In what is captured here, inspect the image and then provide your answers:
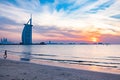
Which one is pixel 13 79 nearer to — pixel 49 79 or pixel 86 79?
pixel 49 79

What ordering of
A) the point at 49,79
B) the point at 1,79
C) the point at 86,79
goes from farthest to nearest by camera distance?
the point at 86,79 < the point at 49,79 < the point at 1,79

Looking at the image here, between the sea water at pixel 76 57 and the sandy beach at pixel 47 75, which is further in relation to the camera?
the sea water at pixel 76 57

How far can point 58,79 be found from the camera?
486 inches

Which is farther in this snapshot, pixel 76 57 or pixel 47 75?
pixel 76 57

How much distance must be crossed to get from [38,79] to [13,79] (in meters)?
1.71

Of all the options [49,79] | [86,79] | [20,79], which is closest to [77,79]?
[86,79]

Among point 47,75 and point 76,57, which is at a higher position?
point 47,75

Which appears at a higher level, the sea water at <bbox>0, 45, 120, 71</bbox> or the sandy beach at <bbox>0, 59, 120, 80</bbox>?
the sandy beach at <bbox>0, 59, 120, 80</bbox>

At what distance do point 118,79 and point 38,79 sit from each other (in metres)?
6.89

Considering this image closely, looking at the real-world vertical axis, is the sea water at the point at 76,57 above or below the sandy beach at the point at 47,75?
below

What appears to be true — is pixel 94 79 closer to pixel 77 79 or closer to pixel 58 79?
pixel 77 79

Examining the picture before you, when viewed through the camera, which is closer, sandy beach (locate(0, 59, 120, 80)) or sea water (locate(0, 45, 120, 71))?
sandy beach (locate(0, 59, 120, 80))

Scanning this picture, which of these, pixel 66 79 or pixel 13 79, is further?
pixel 66 79

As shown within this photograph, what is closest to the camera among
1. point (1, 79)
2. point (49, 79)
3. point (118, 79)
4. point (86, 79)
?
point (1, 79)
